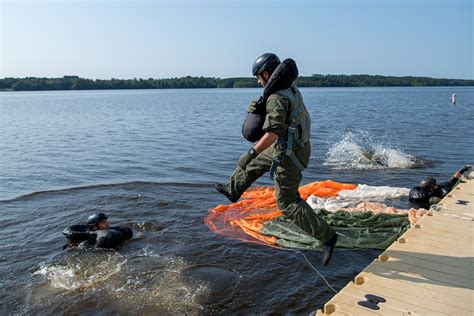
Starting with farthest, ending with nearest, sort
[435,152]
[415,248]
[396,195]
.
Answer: [435,152], [396,195], [415,248]

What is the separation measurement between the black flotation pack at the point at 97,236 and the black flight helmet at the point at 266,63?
4783mm

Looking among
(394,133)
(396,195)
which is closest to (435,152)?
(394,133)

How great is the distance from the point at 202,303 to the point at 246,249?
224 cm

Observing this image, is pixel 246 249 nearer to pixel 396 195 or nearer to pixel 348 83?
pixel 396 195

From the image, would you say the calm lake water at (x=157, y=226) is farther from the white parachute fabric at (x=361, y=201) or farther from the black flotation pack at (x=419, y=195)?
the black flotation pack at (x=419, y=195)

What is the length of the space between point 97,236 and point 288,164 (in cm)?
480

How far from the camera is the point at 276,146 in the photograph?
5.59 metres

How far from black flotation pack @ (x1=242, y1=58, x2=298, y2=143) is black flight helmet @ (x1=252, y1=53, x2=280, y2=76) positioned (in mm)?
187

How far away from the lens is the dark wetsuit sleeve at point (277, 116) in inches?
208

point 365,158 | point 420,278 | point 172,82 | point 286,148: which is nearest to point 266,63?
point 286,148

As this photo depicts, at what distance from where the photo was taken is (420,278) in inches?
211

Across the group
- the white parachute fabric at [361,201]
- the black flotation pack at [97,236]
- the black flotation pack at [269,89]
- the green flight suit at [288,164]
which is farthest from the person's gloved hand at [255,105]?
the white parachute fabric at [361,201]

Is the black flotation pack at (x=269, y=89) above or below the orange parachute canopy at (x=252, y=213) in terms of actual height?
above

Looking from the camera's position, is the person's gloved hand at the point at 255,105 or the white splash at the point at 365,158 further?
the white splash at the point at 365,158
